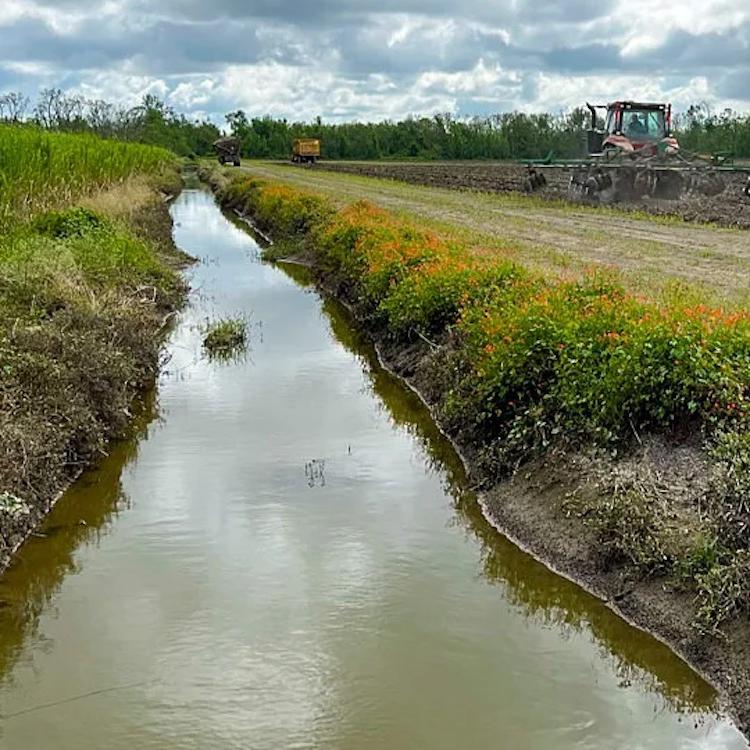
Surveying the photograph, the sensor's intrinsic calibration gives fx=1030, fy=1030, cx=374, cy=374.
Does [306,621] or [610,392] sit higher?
[610,392]

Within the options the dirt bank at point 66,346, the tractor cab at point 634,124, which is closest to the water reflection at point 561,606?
the dirt bank at point 66,346

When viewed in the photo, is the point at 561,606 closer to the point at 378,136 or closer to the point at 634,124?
the point at 634,124

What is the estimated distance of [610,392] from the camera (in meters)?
7.25

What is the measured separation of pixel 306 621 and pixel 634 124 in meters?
25.8

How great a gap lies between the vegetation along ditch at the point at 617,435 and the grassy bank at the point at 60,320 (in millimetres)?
3195

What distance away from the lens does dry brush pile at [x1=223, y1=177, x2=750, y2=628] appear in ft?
19.6

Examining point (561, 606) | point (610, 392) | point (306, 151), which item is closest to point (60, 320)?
point (610, 392)

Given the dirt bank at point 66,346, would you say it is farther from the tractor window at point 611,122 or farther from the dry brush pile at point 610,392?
the tractor window at point 611,122

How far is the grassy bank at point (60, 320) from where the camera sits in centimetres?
775

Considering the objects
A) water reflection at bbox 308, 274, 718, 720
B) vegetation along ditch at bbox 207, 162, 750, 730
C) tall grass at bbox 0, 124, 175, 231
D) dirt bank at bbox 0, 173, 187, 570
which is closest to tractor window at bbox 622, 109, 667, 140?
tall grass at bbox 0, 124, 175, 231

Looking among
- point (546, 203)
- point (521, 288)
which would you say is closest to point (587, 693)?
point (521, 288)

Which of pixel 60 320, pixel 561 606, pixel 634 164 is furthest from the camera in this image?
pixel 634 164

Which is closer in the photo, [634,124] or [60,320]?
[60,320]

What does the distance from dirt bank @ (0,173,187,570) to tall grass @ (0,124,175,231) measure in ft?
1.67
